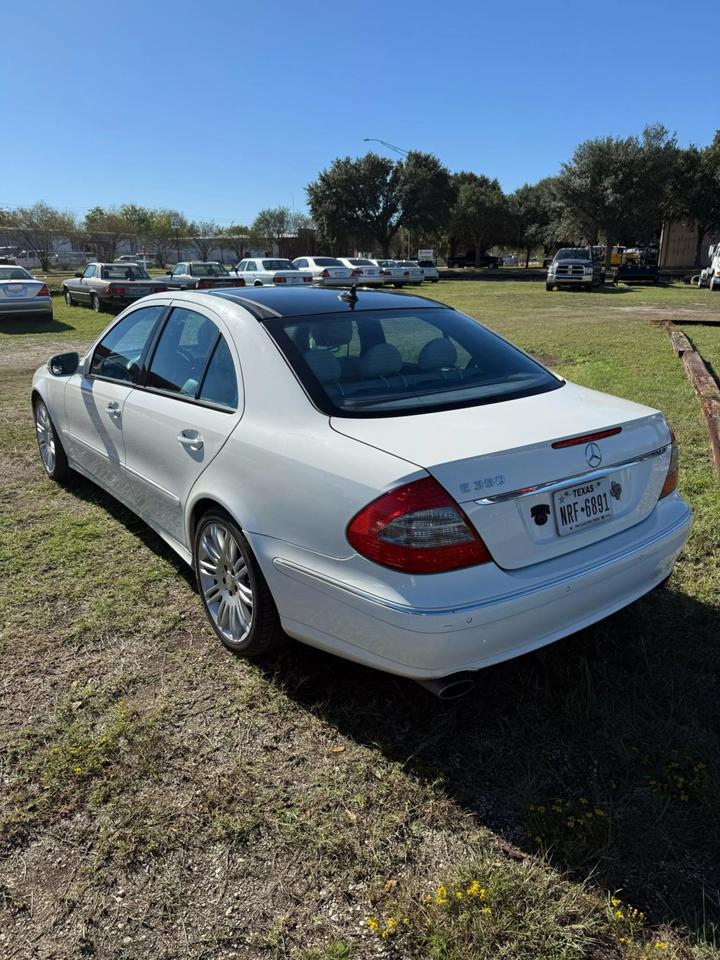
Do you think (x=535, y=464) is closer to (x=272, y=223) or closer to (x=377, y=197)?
(x=377, y=197)

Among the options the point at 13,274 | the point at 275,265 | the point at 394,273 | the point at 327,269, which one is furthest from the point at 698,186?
the point at 13,274

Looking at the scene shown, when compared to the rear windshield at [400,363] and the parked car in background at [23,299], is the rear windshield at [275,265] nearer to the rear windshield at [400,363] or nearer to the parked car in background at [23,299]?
the parked car in background at [23,299]

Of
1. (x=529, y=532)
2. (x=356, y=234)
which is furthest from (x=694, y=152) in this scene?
(x=529, y=532)

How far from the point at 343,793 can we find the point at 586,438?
1555 millimetres

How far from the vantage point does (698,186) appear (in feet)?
156

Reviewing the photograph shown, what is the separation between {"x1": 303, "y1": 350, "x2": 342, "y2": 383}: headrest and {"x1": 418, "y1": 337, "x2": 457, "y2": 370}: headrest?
0.44 meters

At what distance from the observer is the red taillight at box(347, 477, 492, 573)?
2305mm

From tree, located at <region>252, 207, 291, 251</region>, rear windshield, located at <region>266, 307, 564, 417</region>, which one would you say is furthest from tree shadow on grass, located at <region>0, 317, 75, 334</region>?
tree, located at <region>252, 207, 291, 251</region>

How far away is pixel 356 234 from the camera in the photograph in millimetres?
55469

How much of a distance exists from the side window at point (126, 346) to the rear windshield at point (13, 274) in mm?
17195

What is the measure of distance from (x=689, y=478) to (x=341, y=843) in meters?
3.90

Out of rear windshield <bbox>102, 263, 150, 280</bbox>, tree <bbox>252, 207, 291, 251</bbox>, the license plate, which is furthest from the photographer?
tree <bbox>252, 207, 291, 251</bbox>

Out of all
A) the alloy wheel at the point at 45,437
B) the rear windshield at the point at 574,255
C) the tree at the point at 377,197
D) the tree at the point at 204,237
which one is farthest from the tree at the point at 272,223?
the alloy wheel at the point at 45,437

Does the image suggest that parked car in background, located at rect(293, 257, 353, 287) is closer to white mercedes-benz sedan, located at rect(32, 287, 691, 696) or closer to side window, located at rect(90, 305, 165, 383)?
side window, located at rect(90, 305, 165, 383)
